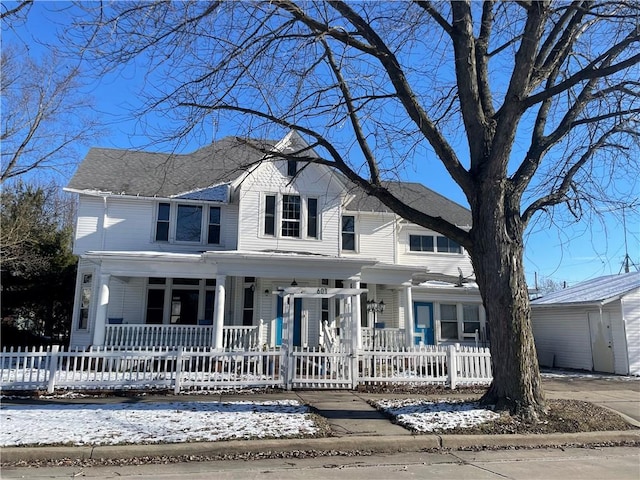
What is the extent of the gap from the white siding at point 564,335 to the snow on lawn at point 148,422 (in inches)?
560

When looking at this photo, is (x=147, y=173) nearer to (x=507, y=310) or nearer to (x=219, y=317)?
(x=219, y=317)

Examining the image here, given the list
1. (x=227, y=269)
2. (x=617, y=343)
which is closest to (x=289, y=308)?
(x=227, y=269)

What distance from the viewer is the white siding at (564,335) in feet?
61.3

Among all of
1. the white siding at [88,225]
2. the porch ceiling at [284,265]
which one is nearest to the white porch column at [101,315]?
the white siding at [88,225]

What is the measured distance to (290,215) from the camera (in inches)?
684

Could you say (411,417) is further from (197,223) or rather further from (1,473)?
(197,223)

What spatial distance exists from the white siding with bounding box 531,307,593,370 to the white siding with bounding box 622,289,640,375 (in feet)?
5.34

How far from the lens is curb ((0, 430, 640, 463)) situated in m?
6.10

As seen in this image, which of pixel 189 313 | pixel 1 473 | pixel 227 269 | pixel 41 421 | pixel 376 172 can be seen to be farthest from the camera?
pixel 189 313

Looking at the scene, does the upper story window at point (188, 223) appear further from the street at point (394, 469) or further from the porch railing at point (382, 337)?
the street at point (394, 469)

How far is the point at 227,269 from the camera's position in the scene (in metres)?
14.9

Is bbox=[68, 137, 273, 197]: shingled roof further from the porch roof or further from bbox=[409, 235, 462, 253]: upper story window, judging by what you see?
bbox=[409, 235, 462, 253]: upper story window

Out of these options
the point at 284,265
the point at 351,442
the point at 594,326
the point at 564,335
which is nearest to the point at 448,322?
the point at 564,335

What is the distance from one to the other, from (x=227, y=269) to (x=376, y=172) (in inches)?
278
